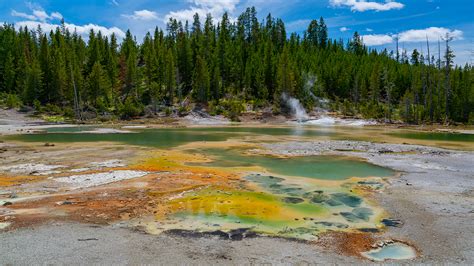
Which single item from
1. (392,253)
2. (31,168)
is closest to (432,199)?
(392,253)

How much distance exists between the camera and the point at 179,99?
92.5m

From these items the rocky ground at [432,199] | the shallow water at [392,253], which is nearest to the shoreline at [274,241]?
the rocky ground at [432,199]

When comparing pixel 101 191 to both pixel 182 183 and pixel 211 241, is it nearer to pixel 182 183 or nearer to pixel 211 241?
pixel 182 183

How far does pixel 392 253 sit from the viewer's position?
10.1 metres

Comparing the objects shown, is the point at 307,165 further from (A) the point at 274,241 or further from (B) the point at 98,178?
(A) the point at 274,241

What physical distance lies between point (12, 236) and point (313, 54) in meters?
122

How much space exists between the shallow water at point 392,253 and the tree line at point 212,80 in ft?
239

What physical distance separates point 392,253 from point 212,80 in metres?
88.1

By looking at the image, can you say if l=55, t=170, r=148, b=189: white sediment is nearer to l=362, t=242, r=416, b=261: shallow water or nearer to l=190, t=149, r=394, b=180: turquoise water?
l=190, t=149, r=394, b=180: turquoise water

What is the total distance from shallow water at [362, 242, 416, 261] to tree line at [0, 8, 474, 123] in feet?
239

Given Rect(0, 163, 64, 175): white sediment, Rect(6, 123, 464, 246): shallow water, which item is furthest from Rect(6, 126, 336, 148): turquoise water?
Rect(6, 123, 464, 246): shallow water

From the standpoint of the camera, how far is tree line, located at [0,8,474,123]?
8444cm

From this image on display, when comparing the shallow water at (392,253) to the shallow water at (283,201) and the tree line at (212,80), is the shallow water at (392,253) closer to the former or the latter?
the shallow water at (283,201)

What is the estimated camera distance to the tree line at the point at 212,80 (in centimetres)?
8444
